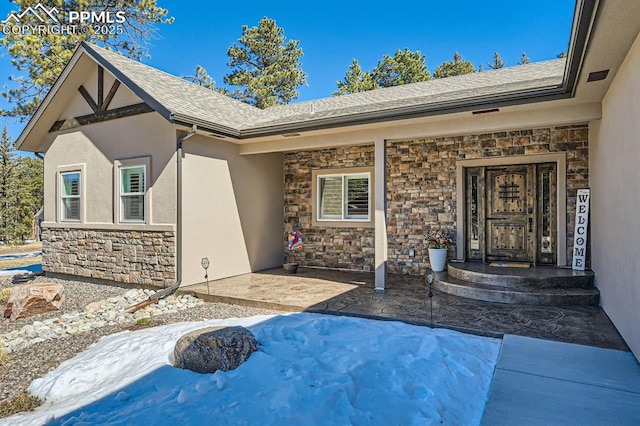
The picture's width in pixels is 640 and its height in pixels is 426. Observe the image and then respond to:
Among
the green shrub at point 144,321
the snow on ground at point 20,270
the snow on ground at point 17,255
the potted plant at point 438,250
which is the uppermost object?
the potted plant at point 438,250

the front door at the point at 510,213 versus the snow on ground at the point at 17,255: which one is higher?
the front door at the point at 510,213

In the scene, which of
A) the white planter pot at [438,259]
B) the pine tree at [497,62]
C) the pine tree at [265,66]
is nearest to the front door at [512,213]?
the white planter pot at [438,259]

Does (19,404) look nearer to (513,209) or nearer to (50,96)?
(50,96)

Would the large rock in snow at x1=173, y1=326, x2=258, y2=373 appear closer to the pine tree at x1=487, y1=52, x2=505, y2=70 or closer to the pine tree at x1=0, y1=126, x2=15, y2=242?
the pine tree at x1=0, y1=126, x2=15, y2=242

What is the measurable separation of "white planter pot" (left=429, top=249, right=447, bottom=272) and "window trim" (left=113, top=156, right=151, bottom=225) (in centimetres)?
583

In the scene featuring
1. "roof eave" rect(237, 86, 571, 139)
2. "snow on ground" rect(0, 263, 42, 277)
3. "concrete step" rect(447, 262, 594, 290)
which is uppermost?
"roof eave" rect(237, 86, 571, 139)

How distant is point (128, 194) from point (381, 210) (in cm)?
546

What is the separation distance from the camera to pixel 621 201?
433 centimetres

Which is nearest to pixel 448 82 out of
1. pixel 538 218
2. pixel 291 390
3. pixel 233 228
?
pixel 538 218

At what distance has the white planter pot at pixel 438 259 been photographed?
768 centimetres

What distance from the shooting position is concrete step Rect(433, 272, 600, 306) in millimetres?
5684

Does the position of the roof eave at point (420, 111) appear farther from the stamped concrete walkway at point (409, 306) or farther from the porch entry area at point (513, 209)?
the stamped concrete walkway at point (409, 306)

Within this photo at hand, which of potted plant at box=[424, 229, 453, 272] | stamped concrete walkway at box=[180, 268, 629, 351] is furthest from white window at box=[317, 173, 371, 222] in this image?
potted plant at box=[424, 229, 453, 272]

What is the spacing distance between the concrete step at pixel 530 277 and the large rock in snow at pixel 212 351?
13.8 ft
